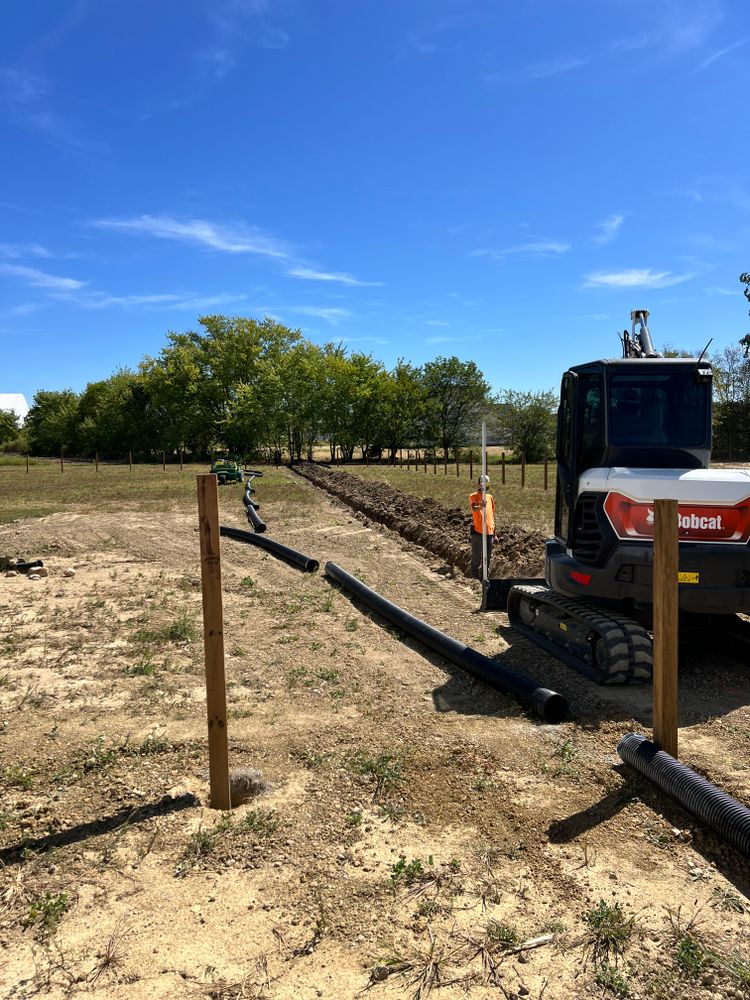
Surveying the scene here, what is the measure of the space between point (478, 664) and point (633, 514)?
198cm

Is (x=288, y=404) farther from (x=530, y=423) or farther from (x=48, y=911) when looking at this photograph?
(x=48, y=911)

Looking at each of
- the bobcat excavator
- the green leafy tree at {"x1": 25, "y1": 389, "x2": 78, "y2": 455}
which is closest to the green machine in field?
the bobcat excavator

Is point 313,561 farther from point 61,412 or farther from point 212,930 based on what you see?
point 61,412

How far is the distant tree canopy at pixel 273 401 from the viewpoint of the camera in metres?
61.5

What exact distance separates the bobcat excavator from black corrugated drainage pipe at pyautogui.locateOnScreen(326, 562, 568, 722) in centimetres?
89

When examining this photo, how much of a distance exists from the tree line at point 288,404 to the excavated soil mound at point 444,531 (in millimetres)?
35033

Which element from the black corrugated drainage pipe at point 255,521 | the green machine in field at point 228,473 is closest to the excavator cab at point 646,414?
the black corrugated drainage pipe at point 255,521

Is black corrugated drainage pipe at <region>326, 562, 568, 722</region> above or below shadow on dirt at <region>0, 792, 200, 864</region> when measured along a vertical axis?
above

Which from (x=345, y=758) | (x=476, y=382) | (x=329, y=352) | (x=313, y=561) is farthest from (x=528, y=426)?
(x=345, y=758)

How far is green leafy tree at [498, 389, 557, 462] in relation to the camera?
211ft

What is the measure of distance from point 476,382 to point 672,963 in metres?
73.3

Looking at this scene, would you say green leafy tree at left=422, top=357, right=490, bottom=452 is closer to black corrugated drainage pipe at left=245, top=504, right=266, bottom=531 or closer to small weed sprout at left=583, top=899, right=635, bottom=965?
black corrugated drainage pipe at left=245, top=504, right=266, bottom=531

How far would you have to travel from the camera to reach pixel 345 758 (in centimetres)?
490

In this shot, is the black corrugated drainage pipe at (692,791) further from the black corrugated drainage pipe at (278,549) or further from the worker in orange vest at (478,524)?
the black corrugated drainage pipe at (278,549)
